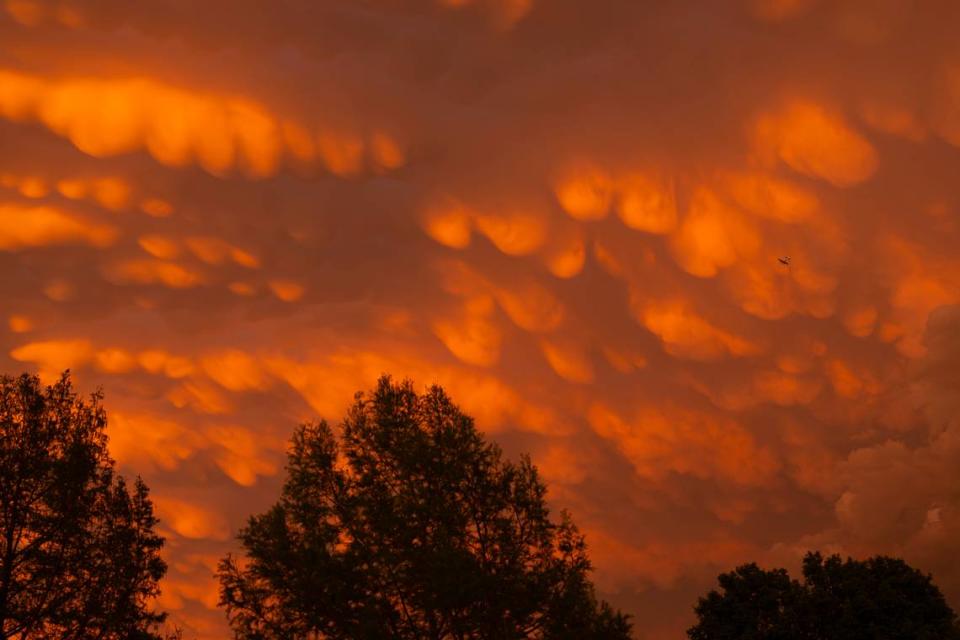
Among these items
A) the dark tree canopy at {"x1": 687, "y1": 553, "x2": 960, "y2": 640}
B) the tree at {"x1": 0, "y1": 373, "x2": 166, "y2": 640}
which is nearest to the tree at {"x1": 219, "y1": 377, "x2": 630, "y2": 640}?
the tree at {"x1": 0, "y1": 373, "x2": 166, "y2": 640}

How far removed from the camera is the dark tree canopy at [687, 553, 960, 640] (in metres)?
54.2

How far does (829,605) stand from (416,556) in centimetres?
3312

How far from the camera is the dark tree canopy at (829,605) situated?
54219mm

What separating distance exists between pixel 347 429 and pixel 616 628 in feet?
51.9

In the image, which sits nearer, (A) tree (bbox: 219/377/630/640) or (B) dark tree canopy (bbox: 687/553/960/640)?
(A) tree (bbox: 219/377/630/640)

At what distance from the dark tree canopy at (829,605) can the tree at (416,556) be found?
77.8 ft

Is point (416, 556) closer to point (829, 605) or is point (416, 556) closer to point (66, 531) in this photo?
point (66, 531)

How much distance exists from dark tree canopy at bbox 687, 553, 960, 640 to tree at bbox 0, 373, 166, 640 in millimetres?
37598

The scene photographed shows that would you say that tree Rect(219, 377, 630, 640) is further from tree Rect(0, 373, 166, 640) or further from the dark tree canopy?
the dark tree canopy

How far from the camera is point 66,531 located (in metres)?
35.1

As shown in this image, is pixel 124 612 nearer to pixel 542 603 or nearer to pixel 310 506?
pixel 310 506

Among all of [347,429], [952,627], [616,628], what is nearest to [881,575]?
[952,627]

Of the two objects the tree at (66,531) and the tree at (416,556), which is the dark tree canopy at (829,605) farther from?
the tree at (66,531)

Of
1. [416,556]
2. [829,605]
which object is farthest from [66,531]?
[829,605]
